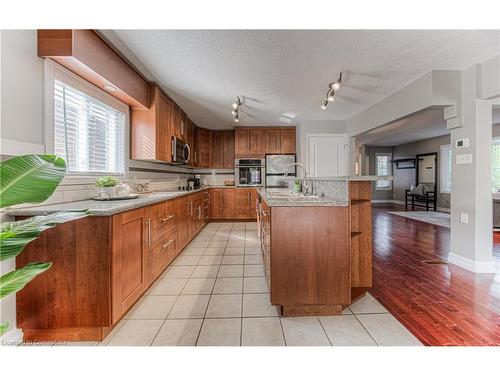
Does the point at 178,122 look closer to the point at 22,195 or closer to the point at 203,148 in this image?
the point at 203,148

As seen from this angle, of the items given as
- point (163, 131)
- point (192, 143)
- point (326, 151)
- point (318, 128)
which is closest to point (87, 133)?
point (163, 131)

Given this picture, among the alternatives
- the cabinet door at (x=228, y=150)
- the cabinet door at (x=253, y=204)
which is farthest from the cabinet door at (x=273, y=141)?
the cabinet door at (x=253, y=204)

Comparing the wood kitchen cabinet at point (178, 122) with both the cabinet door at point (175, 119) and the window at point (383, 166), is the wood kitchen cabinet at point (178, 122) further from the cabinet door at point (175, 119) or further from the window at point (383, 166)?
the window at point (383, 166)

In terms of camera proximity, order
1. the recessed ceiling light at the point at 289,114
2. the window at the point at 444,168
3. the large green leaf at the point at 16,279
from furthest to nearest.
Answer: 1. the window at the point at 444,168
2. the recessed ceiling light at the point at 289,114
3. the large green leaf at the point at 16,279

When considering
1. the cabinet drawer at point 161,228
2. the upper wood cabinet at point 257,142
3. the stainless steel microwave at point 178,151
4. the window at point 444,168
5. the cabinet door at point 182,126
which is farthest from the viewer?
the window at point 444,168

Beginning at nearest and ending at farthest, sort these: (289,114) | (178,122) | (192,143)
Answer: (178,122), (289,114), (192,143)

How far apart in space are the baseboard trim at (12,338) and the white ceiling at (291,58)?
2373 millimetres

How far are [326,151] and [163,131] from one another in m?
3.57

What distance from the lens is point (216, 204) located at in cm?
558

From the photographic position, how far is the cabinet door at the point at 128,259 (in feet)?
5.16

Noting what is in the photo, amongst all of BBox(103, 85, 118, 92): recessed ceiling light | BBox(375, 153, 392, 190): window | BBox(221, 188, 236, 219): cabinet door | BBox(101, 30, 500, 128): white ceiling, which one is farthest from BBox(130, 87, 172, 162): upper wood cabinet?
BBox(375, 153, 392, 190): window

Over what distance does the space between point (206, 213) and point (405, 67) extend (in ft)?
14.2

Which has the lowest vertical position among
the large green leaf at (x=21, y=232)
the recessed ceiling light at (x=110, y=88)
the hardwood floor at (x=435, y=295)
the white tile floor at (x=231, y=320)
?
the white tile floor at (x=231, y=320)
